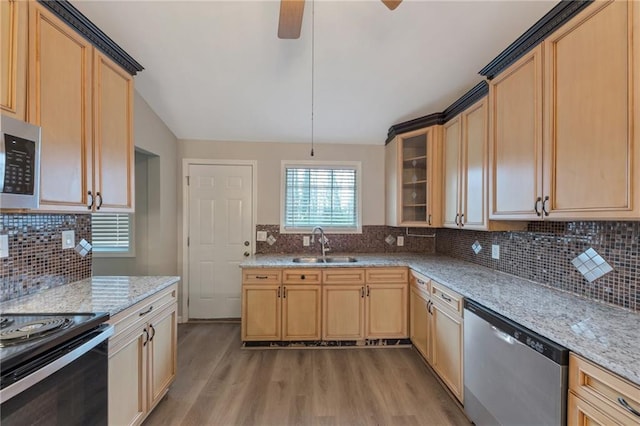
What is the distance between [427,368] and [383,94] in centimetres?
266

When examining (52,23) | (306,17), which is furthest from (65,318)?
(306,17)

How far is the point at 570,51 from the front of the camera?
1.33 metres

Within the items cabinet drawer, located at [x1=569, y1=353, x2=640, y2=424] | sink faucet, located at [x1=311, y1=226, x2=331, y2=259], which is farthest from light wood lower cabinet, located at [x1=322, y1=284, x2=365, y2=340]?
cabinet drawer, located at [x1=569, y1=353, x2=640, y2=424]

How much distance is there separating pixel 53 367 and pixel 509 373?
204cm

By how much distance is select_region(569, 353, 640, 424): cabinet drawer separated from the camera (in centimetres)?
85

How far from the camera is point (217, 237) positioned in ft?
11.0

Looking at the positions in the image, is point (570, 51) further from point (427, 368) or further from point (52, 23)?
point (52, 23)

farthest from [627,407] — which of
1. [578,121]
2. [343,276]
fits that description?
[343,276]

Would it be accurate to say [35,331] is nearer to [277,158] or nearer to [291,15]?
[291,15]

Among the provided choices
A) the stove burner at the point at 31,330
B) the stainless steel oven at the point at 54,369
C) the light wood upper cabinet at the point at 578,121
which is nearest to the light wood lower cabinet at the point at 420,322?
the light wood upper cabinet at the point at 578,121

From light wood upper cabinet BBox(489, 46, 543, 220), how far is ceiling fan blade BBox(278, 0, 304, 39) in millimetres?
1399

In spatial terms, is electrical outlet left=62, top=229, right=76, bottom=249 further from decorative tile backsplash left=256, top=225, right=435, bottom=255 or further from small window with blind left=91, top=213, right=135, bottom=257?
decorative tile backsplash left=256, top=225, right=435, bottom=255

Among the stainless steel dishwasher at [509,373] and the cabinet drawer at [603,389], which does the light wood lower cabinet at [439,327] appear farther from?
the cabinet drawer at [603,389]

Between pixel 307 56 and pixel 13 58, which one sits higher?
pixel 307 56
